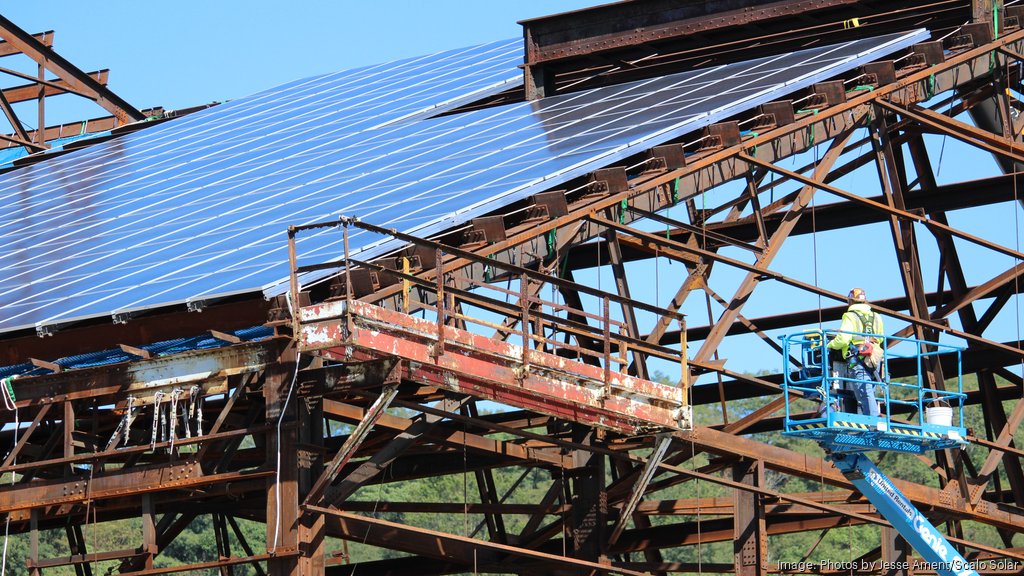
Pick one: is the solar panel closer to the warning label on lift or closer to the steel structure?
the steel structure

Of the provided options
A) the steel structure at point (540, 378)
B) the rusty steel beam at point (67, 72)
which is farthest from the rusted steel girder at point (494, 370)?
the rusty steel beam at point (67, 72)

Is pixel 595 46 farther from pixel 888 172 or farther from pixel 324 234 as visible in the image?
pixel 324 234

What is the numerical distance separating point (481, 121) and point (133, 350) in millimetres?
11773

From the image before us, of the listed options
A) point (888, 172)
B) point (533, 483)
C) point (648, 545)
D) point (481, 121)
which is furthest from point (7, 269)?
point (533, 483)

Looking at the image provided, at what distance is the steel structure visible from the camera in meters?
20.8

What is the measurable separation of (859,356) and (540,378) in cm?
395

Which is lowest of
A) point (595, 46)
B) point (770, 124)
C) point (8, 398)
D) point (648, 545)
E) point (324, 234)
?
point (648, 545)

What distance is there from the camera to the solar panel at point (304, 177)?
23.2m

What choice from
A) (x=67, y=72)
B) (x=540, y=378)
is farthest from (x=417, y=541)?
(x=67, y=72)

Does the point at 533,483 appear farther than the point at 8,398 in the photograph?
Yes

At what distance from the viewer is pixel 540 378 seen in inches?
839

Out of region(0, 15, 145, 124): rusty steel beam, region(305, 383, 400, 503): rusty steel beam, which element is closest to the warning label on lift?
region(305, 383, 400, 503): rusty steel beam

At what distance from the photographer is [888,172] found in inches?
1089

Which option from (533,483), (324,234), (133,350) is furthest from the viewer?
(533,483)
